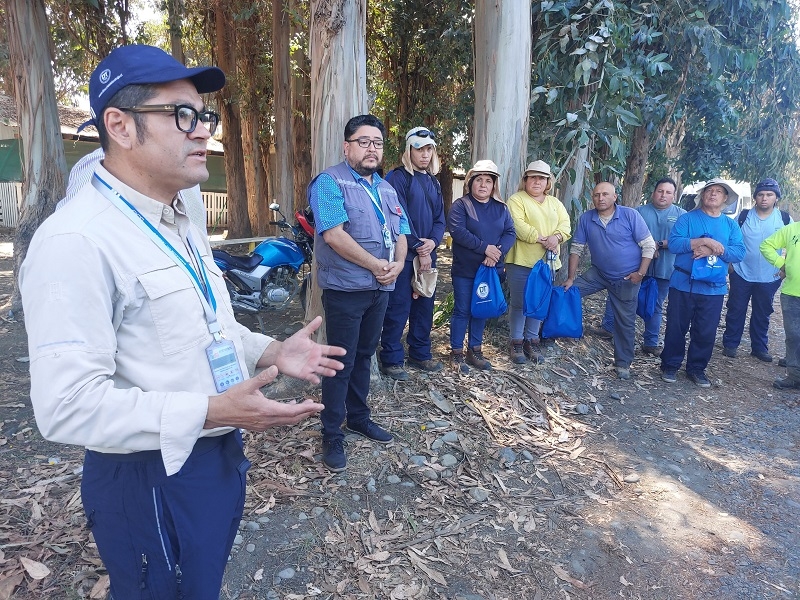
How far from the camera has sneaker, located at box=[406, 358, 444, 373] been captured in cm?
523

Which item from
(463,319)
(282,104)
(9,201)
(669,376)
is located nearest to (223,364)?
(463,319)

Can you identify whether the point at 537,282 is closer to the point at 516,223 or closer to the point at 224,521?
the point at 516,223

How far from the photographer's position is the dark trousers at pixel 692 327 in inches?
223

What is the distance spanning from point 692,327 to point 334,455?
4.12 metres

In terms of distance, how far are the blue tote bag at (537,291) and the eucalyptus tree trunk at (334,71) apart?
7.50 feet

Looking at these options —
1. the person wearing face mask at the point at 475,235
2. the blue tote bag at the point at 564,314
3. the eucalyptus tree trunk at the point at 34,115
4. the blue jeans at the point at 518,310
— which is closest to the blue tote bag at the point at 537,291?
the blue jeans at the point at 518,310

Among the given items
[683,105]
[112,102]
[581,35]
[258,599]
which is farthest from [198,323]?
[683,105]

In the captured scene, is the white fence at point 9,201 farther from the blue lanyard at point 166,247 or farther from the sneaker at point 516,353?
the blue lanyard at point 166,247

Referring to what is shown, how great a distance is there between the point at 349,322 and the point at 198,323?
6.66 feet

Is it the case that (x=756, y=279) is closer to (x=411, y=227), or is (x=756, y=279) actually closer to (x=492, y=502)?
(x=411, y=227)

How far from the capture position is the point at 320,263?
3.67 metres

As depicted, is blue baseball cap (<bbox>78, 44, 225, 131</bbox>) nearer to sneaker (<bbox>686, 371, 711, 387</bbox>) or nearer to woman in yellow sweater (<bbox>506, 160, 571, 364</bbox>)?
woman in yellow sweater (<bbox>506, 160, 571, 364</bbox>)

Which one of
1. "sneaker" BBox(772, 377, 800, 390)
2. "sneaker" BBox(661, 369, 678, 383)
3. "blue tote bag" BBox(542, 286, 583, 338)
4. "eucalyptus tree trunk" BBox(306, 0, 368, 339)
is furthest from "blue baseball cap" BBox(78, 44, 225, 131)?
"sneaker" BBox(772, 377, 800, 390)

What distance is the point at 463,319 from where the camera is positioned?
5402 mm
